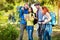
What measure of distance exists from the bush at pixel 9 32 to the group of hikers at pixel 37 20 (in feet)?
0.29

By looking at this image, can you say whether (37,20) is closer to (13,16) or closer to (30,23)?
(30,23)

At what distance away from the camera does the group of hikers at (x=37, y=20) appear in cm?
280

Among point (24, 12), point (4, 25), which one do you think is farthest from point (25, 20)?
point (4, 25)

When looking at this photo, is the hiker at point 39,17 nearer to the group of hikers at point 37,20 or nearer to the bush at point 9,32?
the group of hikers at point 37,20

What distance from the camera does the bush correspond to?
285cm

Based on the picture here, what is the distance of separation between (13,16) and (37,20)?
0.30m

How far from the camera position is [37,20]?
281 cm

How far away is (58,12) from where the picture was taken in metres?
2.81

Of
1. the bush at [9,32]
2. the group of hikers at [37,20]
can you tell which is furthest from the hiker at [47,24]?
the bush at [9,32]

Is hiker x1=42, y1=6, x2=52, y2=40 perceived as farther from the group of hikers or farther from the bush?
the bush

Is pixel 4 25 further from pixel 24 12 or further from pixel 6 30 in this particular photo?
pixel 24 12

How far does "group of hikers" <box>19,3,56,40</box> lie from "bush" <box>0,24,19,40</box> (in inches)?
3.5

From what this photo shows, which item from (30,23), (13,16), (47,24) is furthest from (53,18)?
(13,16)

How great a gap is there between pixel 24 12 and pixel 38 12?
17cm
